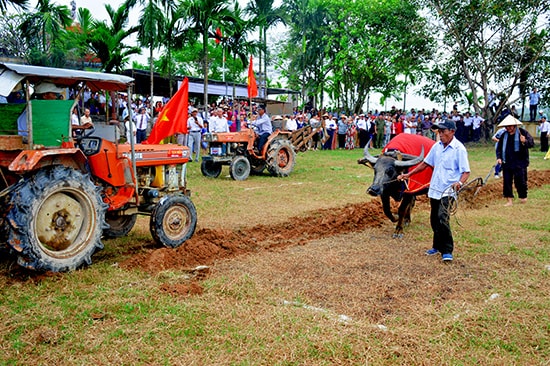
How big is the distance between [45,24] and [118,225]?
35.0 feet

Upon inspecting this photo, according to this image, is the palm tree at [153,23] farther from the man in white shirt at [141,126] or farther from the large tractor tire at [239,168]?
the large tractor tire at [239,168]

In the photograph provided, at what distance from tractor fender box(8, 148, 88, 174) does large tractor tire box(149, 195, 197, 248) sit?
3.57ft

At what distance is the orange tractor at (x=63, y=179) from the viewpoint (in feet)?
17.3

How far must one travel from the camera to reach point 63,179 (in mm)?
5586

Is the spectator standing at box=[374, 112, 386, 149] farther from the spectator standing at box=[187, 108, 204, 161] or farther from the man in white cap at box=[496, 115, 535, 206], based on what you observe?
the man in white cap at box=[496, 115, 535, 206]

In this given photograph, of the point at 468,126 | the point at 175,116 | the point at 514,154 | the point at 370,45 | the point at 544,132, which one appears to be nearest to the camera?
the point at 175,116

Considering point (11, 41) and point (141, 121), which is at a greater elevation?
point (11, 41)

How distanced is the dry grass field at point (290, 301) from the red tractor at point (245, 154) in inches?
229

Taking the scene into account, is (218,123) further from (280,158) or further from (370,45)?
(370,45)

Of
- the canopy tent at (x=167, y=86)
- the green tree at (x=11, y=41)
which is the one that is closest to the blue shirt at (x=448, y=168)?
the green tree at (x=11, y=41)

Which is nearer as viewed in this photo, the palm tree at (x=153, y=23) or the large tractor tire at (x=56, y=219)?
the large tractor tire at (x=56, y=219)

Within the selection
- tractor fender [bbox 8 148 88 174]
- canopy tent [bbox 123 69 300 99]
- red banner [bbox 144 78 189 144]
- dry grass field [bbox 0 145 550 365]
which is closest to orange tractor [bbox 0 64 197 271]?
tractor fender [bbox 8 148 88 174]

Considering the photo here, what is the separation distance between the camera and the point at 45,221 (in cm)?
557

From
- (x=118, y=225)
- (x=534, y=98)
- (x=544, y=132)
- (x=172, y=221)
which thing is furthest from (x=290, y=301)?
(x=534, y=98)
